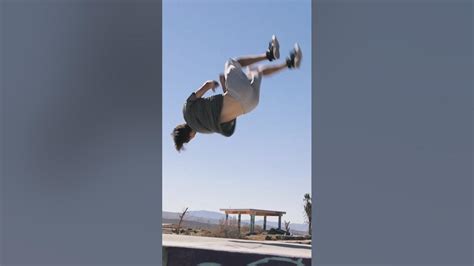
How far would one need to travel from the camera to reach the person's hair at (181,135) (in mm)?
2473

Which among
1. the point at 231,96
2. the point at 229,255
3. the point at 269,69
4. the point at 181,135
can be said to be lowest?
the point at 229,255

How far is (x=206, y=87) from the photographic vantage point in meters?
2.38

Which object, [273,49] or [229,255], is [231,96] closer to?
[273,49]

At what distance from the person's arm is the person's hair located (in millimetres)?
196

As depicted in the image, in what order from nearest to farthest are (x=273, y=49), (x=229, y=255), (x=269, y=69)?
(x=273, y=49) → (x=269, y=69) → (x=229, y=255)

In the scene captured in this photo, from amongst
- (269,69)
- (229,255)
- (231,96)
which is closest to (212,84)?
(231,96)

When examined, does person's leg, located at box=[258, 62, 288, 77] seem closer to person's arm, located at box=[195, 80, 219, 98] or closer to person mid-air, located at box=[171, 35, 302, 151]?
person mid-air, located at box=[171, 35, 302, 151]

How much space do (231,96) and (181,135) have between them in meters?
0.39

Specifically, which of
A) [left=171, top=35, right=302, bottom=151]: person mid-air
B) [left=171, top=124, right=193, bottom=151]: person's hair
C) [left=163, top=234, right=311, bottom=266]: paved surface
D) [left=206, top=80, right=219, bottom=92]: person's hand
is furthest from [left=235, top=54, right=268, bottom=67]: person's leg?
[left=163, top=234, right=311, bottom=266]: paved surface
